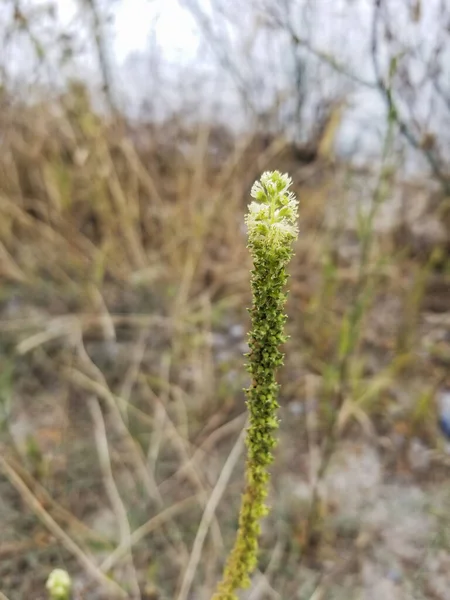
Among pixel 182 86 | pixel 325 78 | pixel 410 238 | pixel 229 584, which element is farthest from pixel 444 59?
pixel 229 584

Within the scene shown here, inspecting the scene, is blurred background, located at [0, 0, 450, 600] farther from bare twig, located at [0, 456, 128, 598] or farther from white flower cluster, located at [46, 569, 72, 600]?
white flower cluster, located at [46, 569, 72, 600]

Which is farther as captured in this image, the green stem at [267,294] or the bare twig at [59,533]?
the bare twig at [59,533]

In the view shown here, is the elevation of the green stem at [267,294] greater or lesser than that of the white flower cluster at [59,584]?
greater

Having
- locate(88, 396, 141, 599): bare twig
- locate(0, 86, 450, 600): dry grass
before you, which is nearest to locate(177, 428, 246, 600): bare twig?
locate(0, 86, 450, 600): dry grass

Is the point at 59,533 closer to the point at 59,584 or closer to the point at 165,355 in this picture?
the point at 59,584

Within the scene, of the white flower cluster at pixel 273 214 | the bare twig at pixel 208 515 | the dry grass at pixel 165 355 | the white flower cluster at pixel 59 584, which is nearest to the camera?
the white flower cluster at pixel 273 214

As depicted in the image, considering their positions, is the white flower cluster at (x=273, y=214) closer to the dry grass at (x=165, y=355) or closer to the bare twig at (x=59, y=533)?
the dry grass at (x=165, y=355)

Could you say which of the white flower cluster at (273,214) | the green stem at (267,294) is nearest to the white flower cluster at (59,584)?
the green stem at (267,294)

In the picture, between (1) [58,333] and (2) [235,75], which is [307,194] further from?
(1) [58,333]

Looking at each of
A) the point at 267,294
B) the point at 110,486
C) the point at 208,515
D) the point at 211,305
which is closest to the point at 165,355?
the point at 211,305
